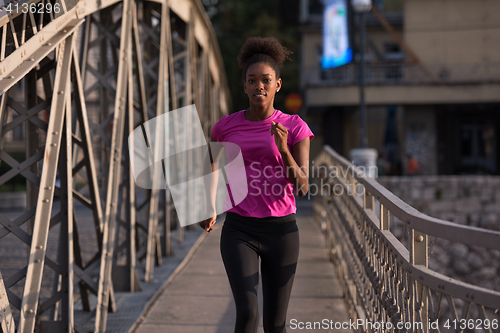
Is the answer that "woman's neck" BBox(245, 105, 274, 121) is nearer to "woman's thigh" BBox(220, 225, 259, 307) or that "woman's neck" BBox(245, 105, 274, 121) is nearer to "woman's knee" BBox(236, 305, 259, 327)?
"woman's thigh" BBox(220, 225, 259, 307)

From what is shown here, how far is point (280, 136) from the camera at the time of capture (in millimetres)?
2689

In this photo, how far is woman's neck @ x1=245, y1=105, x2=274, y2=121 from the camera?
2.93 meters

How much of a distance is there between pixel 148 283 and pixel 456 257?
11614 mm

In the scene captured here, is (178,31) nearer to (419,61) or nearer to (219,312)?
(219,312)

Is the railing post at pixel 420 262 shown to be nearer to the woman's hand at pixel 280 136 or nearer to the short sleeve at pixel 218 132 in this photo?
the woman's hand at pixel 280 136

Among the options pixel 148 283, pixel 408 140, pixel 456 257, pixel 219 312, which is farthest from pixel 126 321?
pixel 408 140

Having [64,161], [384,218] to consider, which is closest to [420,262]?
[384,218]

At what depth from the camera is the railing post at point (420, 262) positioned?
222cm

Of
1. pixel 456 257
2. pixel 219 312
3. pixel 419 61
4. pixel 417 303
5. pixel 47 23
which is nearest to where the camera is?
pixel 417 303

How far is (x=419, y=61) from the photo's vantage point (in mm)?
24078

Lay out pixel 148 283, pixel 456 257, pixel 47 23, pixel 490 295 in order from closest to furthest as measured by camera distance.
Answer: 1. pixel 490 295
2. pixel 47 23
3. pixel 148 283
4. pixel 456 257

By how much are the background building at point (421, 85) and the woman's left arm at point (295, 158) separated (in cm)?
2044

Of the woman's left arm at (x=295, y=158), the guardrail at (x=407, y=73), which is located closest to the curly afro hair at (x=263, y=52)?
the woman's left arm at (x=295, y=158)

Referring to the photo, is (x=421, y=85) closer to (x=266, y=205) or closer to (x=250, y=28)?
(x=250, y=28)
